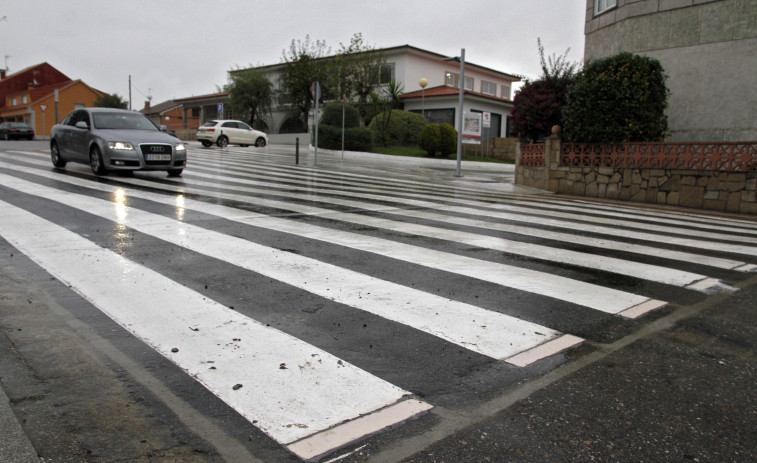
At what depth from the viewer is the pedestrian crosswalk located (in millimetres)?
2828

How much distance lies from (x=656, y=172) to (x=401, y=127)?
22512 millimetres

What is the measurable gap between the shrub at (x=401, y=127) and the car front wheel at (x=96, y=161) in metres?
22.5

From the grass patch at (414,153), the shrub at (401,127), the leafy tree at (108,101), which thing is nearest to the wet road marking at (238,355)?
the grass patch at (414,153)

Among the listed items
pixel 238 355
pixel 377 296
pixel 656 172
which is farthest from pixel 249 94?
pixel 238 355

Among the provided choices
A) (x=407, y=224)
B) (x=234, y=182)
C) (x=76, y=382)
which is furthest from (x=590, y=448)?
(x=234, y=182)

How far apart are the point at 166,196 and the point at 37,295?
19.1 feet

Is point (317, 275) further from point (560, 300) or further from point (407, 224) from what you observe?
point (407, 224)

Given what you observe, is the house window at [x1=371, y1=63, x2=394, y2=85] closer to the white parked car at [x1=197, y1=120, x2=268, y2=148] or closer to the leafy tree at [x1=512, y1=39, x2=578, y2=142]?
the white parked car at [x1=197, y1=120, x2=268, y2=148]

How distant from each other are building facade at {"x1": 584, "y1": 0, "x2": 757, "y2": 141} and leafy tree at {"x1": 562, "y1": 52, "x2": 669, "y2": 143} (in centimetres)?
222

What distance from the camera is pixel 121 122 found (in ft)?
42.9

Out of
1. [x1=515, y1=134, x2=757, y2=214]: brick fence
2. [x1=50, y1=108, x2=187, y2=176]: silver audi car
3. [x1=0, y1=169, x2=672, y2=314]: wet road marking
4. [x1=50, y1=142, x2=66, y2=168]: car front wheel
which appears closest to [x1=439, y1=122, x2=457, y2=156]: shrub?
[x1=515, y1=134, x2=757, y2=214]: brick fence

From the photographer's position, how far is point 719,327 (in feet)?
12.6

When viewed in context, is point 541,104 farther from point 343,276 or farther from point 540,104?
point 343,276

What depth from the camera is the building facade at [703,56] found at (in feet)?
46.2
